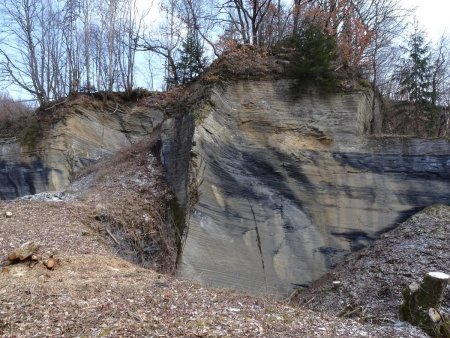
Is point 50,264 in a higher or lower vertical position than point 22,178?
lower

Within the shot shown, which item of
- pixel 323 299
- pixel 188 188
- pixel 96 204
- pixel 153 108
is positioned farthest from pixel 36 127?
pixel 323 299

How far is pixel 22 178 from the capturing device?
2255 cm

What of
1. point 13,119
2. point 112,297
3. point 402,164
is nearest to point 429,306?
point 112,297

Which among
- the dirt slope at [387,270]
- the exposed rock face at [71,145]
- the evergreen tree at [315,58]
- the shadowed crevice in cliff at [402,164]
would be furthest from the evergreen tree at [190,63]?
the dirt slope at [387,270]

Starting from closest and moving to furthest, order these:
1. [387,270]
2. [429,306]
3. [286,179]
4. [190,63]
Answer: [429,306] < [387,270] < [286,179] < [190,63]

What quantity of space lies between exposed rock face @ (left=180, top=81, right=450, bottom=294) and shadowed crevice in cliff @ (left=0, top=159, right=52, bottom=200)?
1207cm

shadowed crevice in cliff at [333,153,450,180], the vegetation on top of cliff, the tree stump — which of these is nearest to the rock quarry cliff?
shadowed crevice in cliff at [333,153,450,180]

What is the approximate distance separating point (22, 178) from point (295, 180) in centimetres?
1574

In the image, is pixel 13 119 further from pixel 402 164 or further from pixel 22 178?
pixel 402 164

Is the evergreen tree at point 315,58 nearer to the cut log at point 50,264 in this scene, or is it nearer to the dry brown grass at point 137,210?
the dry brown grass at point 137,210

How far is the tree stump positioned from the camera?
709cm

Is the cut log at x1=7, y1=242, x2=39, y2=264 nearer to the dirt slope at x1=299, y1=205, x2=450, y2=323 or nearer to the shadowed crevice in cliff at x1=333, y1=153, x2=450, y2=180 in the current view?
the dirt slope at x1=299, y1=205, x2=450, y2=323

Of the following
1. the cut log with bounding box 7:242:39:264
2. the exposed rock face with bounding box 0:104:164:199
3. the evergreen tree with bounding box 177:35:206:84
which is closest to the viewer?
the cut log with bounding box 7:242:39:264

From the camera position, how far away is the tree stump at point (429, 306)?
23.3ft
